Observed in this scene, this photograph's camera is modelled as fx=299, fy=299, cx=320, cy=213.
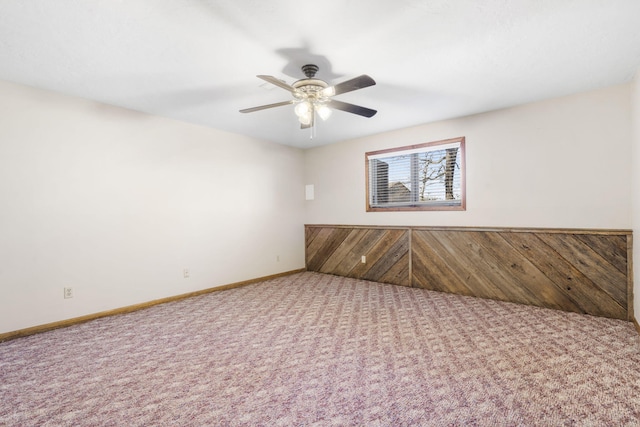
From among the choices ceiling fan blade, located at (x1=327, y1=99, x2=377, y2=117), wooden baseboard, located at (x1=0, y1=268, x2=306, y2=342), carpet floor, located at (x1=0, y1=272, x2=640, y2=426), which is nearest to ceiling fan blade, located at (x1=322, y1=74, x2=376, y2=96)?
ceiling fan blade, located at (x1=327, y1=99, x2=377, y2=117)

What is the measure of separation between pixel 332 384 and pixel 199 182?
10.6ft

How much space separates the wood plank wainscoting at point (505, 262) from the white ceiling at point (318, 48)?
1.61m

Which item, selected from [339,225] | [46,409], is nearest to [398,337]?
[46,409]

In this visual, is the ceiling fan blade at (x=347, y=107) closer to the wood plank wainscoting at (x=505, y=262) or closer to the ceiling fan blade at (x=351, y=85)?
the ceiling fan blade at (x=351, y=85)

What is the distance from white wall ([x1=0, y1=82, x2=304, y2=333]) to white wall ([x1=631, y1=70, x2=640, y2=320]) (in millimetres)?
4442

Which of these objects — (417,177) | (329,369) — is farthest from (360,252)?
(329,369)

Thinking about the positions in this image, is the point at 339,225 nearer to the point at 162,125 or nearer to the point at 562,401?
the point at 162,125

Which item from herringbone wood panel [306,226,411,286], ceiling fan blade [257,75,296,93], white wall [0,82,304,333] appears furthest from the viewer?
herringbone wood panel [306,226,411,286]

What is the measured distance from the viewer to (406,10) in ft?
6.07

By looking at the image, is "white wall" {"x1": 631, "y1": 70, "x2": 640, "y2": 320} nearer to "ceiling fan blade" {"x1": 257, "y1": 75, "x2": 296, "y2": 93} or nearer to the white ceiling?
the white ceiling

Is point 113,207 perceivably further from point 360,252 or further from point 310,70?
point 360,252

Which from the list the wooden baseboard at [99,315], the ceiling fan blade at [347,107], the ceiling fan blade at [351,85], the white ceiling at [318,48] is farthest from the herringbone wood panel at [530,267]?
the wooden baseboard at [99,315]

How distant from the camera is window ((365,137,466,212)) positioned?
4066 millimetres

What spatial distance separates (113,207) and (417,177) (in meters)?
3.95
